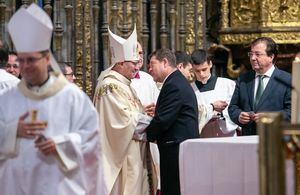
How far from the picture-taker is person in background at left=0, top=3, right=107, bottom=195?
5012 millimetres

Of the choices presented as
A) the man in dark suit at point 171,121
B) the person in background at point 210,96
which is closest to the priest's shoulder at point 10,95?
the man in dark suit at point 171,121

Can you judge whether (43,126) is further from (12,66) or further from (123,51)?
(12,66)

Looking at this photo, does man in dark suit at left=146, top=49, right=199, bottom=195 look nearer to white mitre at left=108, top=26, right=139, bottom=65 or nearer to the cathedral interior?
white mitre at left=108, top=26, right=139, bottom=65

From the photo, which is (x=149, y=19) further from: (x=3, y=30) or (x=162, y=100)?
(x=162, y=100)

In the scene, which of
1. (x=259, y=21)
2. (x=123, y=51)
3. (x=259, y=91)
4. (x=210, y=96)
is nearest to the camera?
(x=259, y=91)

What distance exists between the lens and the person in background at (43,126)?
16.4 ft

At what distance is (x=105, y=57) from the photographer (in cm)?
1013

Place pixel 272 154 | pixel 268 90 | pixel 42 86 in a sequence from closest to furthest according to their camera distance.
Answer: pixel 272 154
pixel 42 86
pixel 268 90

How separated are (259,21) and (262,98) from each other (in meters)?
2.96

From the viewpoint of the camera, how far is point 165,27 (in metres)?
10.4

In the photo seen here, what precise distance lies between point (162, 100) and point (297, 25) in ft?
11.5

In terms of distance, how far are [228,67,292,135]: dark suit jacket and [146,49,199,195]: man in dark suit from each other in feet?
1.56

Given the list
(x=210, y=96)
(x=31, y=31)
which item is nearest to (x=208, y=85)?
(x=210, y=96)

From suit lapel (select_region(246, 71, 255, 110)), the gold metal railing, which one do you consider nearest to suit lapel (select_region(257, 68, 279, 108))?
suit lapel (select_region(246, 71, 255, 110))
